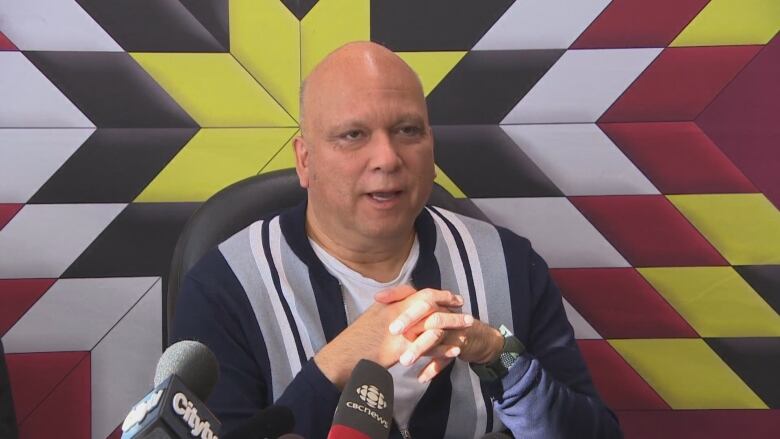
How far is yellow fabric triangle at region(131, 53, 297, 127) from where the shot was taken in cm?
200

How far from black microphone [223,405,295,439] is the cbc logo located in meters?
0.08

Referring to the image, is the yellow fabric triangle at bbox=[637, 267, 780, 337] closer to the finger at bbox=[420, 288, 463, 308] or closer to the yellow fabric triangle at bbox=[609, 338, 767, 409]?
the yellow fabric triangle at bbox=[609, 338, 767, 409]

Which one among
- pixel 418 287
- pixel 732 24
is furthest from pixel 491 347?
pixel 732 24

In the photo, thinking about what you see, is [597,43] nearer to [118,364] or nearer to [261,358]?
[261,358]

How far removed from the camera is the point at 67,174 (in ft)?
6.61

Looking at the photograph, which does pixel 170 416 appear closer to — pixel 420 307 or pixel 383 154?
pixel 420 307

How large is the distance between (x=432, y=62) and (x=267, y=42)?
376mm

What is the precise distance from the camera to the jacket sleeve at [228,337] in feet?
4.58

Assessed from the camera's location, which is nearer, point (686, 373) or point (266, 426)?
point (266, 426)

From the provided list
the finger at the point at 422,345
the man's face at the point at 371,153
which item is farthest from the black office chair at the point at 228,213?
the finger at the point at 422,345

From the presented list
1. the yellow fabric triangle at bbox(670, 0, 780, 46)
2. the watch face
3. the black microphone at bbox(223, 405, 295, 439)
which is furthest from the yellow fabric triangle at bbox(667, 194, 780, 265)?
the black microphone at bbox(223, 405, 295, 439)

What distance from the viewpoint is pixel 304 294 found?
1525 millimetres

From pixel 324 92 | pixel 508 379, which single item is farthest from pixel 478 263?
pixel 324 92

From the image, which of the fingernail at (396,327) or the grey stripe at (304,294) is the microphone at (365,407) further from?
the grey stripe at (304,294)
